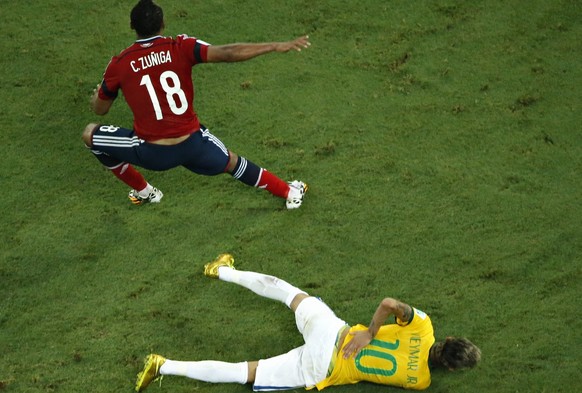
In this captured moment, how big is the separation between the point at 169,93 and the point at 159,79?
0.44ft

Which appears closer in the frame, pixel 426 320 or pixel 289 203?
pixel 426 320

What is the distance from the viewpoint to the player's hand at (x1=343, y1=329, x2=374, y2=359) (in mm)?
5824

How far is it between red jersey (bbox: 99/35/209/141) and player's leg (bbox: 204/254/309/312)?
3.72ft

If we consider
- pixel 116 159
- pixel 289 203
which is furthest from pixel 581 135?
pixel 116 159

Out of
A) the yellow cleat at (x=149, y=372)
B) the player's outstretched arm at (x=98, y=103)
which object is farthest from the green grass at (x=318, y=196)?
the player's outstretched arm at (x=98, y=103)

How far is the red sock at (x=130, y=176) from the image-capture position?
7297 millimetres

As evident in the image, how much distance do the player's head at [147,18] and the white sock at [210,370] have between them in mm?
2514

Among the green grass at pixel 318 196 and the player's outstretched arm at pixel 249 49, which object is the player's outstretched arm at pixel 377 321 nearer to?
the green grass at pixel 318 196

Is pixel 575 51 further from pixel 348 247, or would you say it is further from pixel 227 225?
pixel 227 225

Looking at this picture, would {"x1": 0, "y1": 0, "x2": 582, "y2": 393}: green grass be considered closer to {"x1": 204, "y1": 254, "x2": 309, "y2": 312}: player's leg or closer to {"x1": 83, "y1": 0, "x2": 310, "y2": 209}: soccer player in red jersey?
{"x1": 204, "y1": 254, "x2": 309, "y2": 312}: player's leg

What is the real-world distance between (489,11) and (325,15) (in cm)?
176

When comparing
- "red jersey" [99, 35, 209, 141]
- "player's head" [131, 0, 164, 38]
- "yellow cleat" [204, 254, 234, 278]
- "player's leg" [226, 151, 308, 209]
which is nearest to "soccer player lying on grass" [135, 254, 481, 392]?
"yellow cleat" [204, 254, 234, 278]

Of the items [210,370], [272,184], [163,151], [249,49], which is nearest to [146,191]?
[163,151]

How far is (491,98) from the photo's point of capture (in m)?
8.29
